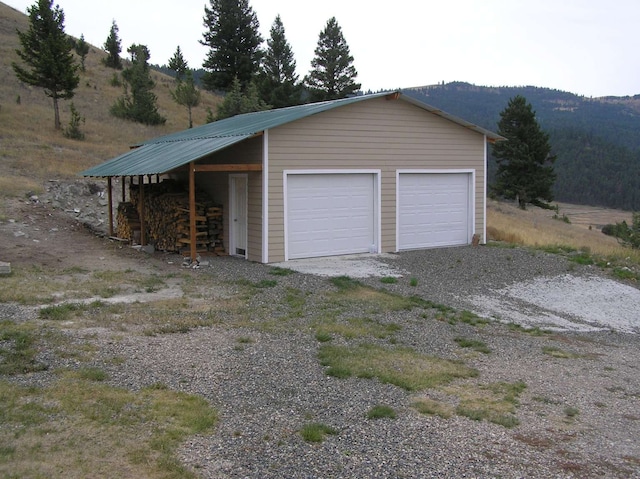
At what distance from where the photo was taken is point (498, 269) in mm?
14180

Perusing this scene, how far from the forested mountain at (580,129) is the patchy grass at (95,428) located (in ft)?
199

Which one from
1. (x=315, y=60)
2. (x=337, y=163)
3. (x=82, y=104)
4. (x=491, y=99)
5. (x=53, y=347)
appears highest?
(x=491, y=99)

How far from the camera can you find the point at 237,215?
48.9ft

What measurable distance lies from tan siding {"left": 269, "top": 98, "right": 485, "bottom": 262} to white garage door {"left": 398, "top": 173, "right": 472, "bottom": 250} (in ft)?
0.95

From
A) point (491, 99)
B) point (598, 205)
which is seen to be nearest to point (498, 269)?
point (598, 205)

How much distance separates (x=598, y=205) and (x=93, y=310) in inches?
3363

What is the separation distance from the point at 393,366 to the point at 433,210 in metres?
9.97

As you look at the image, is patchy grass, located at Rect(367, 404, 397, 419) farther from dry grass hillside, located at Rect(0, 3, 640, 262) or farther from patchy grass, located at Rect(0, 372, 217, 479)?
dry grass hillside, located at Rect(0, 3, 640, 262)

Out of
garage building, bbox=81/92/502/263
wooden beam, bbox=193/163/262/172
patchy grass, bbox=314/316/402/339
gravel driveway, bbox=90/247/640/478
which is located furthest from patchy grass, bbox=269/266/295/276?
patchy grass, bbox=314/316/402/339

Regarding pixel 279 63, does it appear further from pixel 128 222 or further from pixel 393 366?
pixel 393 366

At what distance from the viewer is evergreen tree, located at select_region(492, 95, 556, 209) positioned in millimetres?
45719

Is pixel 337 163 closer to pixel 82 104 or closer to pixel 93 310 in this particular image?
pixel 93 310

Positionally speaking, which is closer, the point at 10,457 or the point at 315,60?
the point at 10,457

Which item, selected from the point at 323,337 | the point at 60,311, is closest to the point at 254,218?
the point at 60,311
